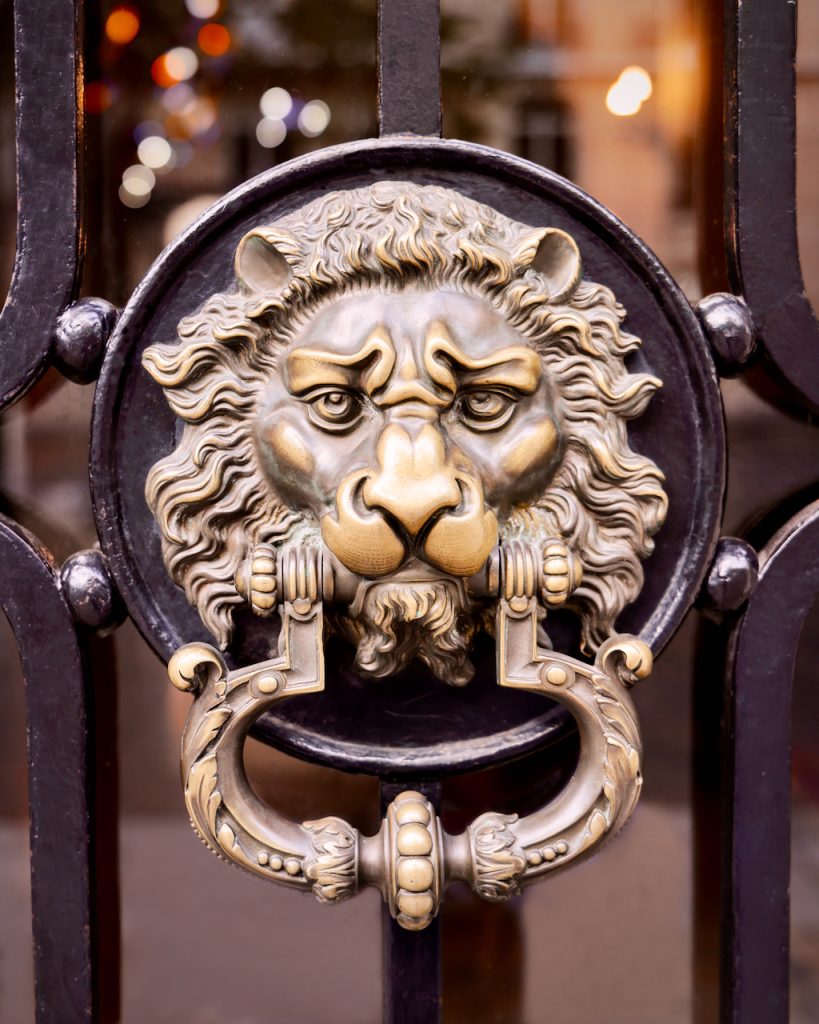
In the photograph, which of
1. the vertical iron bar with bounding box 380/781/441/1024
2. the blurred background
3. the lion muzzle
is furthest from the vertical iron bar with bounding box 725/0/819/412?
the vertical iron bar with bounding box 380/781/441/1024

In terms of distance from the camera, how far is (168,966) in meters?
0.66

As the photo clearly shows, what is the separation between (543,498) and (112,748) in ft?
1.27

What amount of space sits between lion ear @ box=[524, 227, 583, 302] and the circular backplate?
0.13 ft

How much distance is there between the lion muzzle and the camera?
0.39 m

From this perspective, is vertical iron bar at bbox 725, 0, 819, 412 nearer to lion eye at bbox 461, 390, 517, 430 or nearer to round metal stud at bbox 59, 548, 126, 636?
lion eye at bbox 461, 390, 517, 430

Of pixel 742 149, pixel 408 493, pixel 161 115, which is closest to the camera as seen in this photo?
pixel 408 493

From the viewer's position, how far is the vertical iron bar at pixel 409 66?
1.58 ft

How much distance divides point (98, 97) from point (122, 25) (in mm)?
56

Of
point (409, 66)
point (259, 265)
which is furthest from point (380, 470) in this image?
point (409, 66)

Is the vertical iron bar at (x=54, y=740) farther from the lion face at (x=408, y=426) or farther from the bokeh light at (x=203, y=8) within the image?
the bokeh light at (x=203, y=8)

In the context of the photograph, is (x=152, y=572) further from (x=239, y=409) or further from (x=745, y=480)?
(x=745, y=480)

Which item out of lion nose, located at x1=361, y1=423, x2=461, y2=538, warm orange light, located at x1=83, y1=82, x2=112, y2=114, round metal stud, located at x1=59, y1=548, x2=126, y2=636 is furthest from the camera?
warm orange light, located at x1=83, y1=82, x2=112, y2=114

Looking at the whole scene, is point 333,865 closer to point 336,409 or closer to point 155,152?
point 336,409

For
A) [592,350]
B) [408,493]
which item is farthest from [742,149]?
[408,493]
